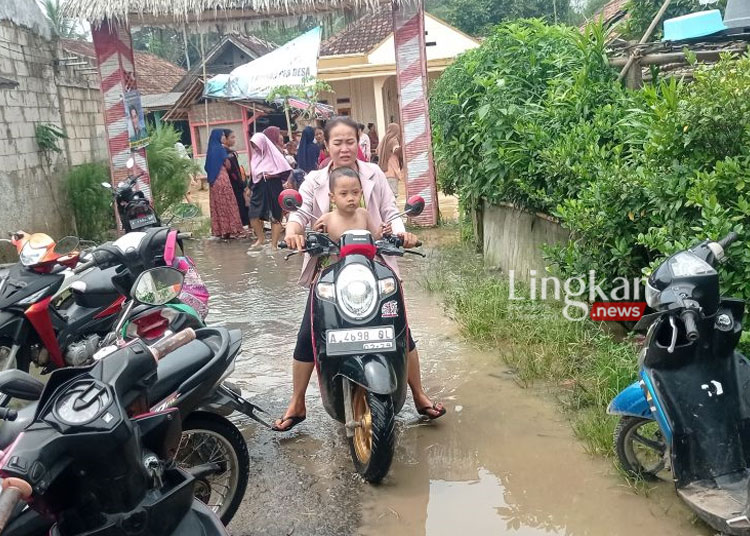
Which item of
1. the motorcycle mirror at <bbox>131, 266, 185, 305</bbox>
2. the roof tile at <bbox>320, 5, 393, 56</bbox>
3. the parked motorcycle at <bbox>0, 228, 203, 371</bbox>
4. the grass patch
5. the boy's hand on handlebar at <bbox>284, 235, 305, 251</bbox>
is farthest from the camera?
the roof tile at <bbox>320, 5, 393, 56</bbox>

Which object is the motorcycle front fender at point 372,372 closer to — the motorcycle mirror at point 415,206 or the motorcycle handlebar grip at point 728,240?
the motorcycle mirror at point 415,206

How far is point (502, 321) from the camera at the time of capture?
5305 mm

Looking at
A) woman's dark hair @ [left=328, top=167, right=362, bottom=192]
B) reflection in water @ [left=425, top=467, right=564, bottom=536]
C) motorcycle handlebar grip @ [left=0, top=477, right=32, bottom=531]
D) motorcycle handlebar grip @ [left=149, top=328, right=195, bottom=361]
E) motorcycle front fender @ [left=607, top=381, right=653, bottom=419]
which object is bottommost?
reflection in water @ [left=425, top=467, right=564, bottom=536]

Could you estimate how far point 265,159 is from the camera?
10109mm

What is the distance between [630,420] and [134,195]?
635 cm

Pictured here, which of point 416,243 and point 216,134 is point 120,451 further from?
point 216,134

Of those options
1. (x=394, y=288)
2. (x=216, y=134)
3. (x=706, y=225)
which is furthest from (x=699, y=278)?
(x=216, y=134)

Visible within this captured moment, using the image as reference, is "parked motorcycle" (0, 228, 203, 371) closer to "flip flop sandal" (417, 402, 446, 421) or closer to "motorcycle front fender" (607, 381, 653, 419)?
"flip flop sandal" (417, 402, 446, 421)

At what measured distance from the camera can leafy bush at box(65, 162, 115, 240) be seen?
10758 millimetres

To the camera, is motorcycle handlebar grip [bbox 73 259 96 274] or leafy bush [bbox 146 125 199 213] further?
leafy bush [bbox 146 125 199 213]

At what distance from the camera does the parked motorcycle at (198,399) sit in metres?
2.04

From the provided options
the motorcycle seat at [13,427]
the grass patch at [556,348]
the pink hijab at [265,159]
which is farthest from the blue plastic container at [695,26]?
the pink hijab at [265,159]

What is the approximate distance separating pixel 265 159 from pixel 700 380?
26.0 ft

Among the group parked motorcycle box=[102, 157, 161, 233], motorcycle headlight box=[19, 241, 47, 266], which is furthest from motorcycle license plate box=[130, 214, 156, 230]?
motorcycle headlight box=[19, 241, 47, 266]
